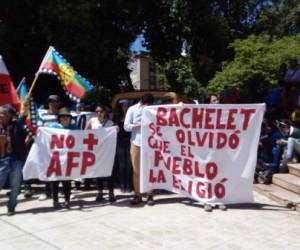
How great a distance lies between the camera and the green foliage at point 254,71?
1802cm

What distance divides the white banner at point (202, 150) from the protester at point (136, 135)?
0.33 ft

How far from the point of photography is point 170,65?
28.6 m

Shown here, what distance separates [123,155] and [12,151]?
191 centimetres

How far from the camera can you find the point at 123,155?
337 inches

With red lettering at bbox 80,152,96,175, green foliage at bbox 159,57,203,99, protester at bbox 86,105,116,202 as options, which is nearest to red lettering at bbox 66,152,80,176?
red lettering at bbox 80,152,96,175

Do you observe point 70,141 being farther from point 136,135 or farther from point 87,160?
point 136,135

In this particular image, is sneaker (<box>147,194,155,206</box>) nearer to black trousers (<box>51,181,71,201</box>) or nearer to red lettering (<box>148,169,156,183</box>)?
red lettering (<box>148,169,156,183</box>)

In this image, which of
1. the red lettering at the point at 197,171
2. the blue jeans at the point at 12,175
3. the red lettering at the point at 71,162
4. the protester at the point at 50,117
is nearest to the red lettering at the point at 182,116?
the red lettering at the point at 197,171

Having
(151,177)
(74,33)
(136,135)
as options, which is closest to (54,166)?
(136,135)

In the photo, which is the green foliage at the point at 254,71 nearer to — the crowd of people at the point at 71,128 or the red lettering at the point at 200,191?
the crowd of people at the point at 71,128

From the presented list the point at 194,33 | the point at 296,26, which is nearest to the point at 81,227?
the point at 194,33

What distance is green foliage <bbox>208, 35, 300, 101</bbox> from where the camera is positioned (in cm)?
1802

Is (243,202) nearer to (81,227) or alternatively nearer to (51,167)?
(81,227)

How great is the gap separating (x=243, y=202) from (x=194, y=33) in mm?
12789
